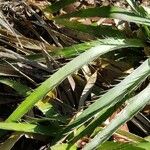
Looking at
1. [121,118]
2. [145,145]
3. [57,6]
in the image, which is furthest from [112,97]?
[57,6]

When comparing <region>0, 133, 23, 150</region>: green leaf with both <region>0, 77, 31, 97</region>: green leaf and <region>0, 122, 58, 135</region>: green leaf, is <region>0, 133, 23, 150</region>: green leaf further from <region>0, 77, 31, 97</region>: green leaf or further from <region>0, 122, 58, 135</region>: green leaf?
<region>0, 77, 31, 97</region>: green leaf

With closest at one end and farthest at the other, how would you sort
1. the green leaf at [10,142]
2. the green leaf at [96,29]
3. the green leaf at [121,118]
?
the green leaf at [121,118] < the green leaf at [10,142] < the green leaf at [96,29]

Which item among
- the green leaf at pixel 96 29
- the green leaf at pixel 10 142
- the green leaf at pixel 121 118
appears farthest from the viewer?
the green leaf at pixel 96 29

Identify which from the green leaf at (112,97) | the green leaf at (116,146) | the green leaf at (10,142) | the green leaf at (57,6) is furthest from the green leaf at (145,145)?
the green leaf at (57,6)

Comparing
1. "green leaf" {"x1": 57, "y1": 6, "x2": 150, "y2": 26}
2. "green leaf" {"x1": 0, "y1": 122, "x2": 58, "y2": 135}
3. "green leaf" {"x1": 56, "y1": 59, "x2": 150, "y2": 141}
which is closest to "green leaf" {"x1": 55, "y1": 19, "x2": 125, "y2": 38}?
"green leaf" {"x1": 57, "y1": 6, "x2": 150, "y2": 26}

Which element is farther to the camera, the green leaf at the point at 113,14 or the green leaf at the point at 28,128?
the green leaf at the point at 113,14

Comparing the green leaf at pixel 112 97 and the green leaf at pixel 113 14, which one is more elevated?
the green leaf at pixel 113 14

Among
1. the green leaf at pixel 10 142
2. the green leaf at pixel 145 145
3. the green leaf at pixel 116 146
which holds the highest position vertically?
the green leaf at pixel 10 142

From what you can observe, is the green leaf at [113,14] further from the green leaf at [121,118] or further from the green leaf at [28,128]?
the green leaf at [28,128]

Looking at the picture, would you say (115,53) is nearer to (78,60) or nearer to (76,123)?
A: (78,60)
